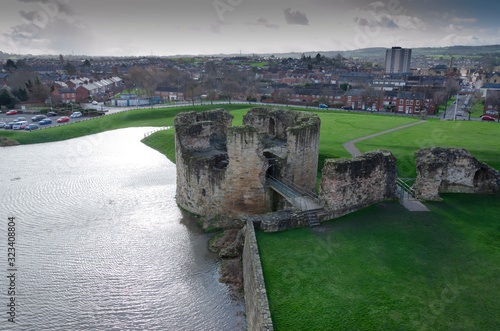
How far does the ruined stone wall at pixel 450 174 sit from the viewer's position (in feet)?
52.0

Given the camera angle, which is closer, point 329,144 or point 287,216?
point 287,216

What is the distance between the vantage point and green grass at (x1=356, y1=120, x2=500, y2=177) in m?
24.6

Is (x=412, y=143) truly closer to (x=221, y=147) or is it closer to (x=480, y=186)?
(x=480, y=186)

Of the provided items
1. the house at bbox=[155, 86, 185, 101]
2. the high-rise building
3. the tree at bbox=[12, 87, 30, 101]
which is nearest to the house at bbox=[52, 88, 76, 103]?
the tree at bbox=[12, 87, 30, 101]

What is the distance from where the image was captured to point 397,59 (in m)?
153

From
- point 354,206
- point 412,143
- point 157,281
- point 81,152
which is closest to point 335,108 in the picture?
point 412,143

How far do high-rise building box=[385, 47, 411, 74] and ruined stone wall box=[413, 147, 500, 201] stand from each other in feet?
485

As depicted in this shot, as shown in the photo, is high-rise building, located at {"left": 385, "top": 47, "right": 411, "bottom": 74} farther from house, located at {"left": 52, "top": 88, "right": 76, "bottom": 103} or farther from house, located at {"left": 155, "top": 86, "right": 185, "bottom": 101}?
house, located at {"left": 52, "top": 88, "right": 76, "bottom": 103}

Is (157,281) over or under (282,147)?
under

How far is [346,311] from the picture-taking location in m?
9.73

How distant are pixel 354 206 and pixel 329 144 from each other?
15.0 meters

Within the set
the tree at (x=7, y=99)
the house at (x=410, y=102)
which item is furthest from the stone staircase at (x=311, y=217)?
the tree at (x=7, y=99)

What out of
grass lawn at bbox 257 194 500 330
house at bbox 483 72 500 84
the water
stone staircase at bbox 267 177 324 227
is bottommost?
the water

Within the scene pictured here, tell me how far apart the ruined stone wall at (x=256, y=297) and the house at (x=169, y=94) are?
205 feet
